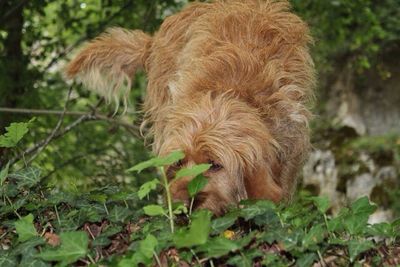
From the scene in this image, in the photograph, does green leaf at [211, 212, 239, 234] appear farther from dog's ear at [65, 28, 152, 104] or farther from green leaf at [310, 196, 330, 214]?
dog's ear at [65, 28, 152, 104]

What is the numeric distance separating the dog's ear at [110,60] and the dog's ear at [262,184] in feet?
5.66

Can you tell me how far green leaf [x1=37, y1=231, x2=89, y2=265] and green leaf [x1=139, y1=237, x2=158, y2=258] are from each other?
0.16 meters

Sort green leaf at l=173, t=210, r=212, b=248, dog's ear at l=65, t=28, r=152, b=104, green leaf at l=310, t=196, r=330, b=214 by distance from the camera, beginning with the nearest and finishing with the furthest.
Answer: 1. green leaf at l=173, t=210, r=212, b=248
2. green leaf at l=310, t=196, r=330, b=214
3. dog's ear at l=65, t=28, r=152, b=104

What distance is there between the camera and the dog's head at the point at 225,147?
329 centimetres

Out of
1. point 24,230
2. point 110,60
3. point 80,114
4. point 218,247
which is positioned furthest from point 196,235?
point 80,114

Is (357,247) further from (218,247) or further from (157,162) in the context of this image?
(157,162)

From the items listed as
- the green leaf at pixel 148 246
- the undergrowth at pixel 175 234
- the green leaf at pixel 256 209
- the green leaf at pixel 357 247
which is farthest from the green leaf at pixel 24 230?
the green leaf at pixel 357 247

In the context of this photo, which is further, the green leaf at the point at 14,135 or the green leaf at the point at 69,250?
the green leaf at the point at 14,135

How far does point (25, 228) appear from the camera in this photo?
201cm

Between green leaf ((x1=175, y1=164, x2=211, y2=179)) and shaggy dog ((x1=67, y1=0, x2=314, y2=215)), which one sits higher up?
green leaf ((x1=175, y1=164, x2=211, y2=179))

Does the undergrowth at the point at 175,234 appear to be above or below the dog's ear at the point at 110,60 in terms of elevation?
above

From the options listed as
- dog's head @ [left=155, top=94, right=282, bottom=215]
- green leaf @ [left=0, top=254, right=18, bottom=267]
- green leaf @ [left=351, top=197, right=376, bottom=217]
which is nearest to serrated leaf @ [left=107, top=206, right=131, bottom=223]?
green leaf @ [left=0, top=254, right=18, bottom=267]

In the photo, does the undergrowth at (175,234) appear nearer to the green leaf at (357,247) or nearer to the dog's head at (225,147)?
the green leaf at (357,247)

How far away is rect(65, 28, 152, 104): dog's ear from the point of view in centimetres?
493
